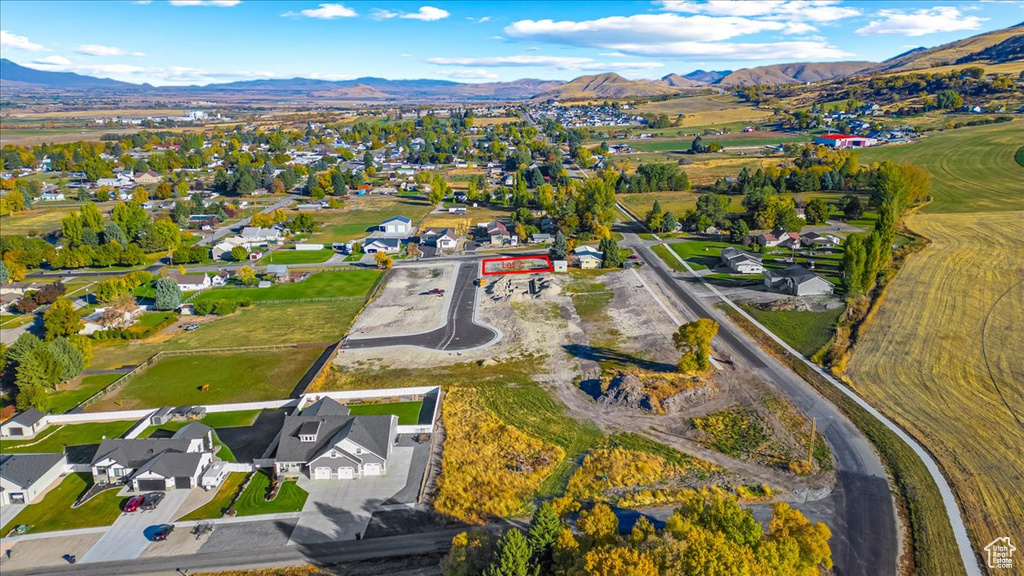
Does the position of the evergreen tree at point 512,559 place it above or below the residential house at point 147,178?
below

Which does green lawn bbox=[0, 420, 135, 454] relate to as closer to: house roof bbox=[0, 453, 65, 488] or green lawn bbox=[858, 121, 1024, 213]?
house roof bbox=[0, 453, 65, 488]

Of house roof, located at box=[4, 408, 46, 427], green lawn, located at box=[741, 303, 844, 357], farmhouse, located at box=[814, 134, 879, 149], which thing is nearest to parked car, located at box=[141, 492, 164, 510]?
house roof, located at box=[4, 408, 46, 427]

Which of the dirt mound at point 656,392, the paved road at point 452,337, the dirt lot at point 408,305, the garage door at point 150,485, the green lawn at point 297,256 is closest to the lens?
the garage door at point 150,485

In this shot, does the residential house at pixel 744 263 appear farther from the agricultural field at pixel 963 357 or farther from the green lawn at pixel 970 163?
the green lawn at pixel 970 163

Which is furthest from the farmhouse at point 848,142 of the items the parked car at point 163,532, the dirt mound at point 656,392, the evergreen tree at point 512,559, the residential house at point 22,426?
the residential house at point 22,426

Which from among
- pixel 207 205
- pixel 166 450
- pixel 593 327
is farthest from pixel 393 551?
pixel 207 205

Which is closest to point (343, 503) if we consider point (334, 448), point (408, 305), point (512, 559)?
point (334, 448)

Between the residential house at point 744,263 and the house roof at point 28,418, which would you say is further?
the residential house at point 744,263
